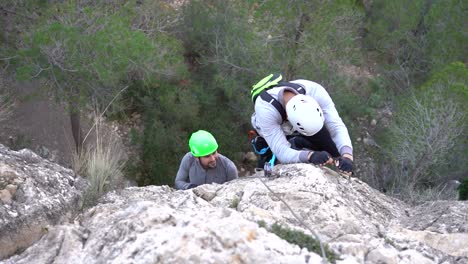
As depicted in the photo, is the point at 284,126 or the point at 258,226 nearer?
the point at 258,226

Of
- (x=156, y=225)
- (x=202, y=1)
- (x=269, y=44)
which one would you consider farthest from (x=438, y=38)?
(x=156, y=225)

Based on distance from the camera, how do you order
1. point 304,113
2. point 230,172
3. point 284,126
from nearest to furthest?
point 304,113 < point 284,126 < point 230,172

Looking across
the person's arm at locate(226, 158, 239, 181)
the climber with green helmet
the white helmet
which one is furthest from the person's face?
the white helmet

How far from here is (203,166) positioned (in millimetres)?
4098

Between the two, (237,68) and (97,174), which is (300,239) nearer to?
(97,174)

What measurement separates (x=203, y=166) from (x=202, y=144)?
223mm

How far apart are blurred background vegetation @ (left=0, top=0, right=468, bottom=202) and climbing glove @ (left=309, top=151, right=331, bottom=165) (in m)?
2.70

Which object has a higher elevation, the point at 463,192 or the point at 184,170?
the point at 184,170

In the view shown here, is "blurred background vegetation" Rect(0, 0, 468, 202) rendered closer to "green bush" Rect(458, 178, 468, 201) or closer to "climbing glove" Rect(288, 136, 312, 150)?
"green bush" Rect(458, 178, 468, 201)

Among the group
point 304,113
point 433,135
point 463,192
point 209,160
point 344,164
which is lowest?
point 463,192

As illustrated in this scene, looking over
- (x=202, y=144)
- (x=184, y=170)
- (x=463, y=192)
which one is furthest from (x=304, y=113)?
(x=463, y=192)

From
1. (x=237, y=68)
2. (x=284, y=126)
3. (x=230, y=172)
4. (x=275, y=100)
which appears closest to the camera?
(x=275, y=100)

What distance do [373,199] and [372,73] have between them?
35.4ft

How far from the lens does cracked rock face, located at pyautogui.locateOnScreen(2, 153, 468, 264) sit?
7.60ft
